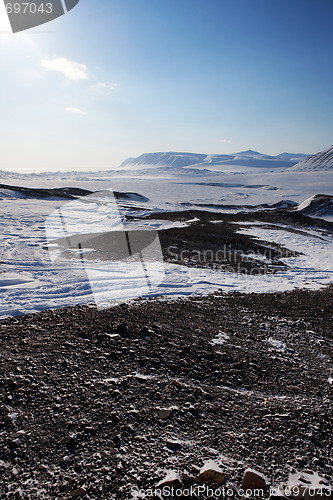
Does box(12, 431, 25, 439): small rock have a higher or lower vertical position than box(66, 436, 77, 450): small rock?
higher

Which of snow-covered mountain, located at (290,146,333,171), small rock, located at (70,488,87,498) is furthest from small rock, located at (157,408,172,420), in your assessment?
snow-covered mountain, located at (290,146,333,171)

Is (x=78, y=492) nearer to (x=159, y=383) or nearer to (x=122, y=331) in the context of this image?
(x=159, y=383)

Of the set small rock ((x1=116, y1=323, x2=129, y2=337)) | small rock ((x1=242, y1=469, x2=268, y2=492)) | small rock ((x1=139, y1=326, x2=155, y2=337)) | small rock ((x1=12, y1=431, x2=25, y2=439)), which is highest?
small rock ((x1=116, y1=323, x2=129, y2=337))

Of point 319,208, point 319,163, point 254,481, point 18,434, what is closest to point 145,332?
point 18,434

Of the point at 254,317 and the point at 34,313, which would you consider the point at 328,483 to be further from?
the point at 34,313

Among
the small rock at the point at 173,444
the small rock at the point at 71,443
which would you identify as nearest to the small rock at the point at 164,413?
the small rock at the point at 173,444

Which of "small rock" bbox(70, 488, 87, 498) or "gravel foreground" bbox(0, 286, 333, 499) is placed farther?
"gravel foreground" bbox(0, 286, 333, 499)

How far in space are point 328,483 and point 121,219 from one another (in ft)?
56.0

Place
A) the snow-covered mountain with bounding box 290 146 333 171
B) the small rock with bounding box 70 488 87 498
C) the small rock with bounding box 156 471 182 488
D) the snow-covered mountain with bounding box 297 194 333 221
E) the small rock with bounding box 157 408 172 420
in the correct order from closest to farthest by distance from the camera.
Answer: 1. the small rock with bounding box 70 488 87 498
2. the small rock with bounding box 156 471 182 488
3. the small rock with bounding box 157 408 172 420
4. the snow-covered mountain with bounding box 297 194 333 221
5. the snow-covered mountain with bounding box 290 146 333 171

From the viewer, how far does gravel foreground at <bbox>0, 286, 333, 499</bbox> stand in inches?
93.4

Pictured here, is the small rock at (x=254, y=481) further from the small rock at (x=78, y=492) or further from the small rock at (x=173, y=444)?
the small rock at (x=78, y=492)

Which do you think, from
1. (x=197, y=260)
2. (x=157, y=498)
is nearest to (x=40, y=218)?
(x=197, y=260)

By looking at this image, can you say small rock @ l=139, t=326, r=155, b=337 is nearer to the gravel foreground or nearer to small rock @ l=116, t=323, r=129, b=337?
the gravel foreground

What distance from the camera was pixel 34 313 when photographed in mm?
5266
